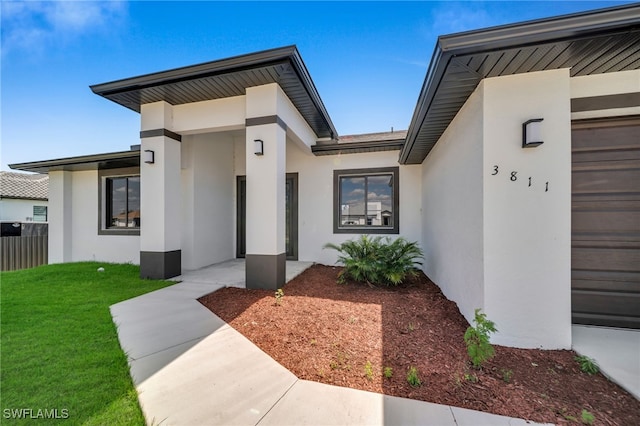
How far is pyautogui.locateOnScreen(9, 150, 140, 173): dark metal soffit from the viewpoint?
7.14 m

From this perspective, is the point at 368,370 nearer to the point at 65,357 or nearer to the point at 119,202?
the point at 65,357

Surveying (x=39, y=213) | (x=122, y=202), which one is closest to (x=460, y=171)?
(x=122, y=202)

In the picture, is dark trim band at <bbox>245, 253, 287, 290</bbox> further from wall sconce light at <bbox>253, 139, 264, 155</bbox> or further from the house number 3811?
the house number 3811

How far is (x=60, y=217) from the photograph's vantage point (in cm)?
833

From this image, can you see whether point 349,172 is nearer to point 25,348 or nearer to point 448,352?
point 448,352

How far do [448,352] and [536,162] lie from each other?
7.64 ft

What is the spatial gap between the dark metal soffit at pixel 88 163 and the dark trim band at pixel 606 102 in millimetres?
8862

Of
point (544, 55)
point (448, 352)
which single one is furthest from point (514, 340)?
point (544, 55)

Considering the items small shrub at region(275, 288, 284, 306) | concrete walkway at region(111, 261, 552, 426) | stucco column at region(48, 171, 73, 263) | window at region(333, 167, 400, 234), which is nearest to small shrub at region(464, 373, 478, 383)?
concrete walkway at region(111, 261, 552, 426)

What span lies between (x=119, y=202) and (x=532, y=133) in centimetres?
1032

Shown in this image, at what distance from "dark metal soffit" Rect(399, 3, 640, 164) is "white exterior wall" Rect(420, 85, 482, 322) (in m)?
0.39

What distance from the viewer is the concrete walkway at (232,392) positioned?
5.90 feet

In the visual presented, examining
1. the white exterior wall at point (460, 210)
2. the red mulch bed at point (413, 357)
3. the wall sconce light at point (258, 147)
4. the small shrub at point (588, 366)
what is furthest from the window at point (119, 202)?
the small shrub at point (588, 366)

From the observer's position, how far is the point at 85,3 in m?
5.14
